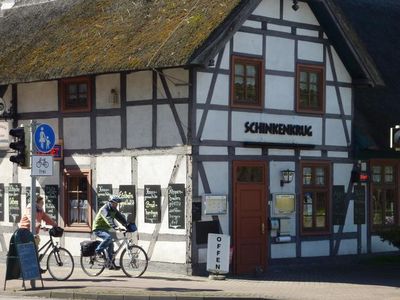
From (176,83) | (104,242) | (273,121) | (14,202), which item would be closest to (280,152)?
(273,121)

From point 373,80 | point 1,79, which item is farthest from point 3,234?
point 373,80

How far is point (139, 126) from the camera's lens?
23.6 m

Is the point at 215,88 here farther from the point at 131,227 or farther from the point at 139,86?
the point at 131,227

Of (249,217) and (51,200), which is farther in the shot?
(51,200)

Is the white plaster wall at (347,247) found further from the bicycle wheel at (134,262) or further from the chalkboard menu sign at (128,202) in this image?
the bicycle wheel at (134,262)

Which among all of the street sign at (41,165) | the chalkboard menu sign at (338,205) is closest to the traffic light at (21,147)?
the street sign at (41,165)

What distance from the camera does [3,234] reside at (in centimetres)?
2677

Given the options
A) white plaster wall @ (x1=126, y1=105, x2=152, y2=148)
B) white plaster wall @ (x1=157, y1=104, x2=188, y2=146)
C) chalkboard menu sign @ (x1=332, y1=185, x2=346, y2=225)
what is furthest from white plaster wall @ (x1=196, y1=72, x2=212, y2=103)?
chalkboard menu sign @ (x1=332, y1=185, x2=346, y2=225)

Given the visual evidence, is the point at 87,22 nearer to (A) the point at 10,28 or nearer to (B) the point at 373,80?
(A) the point at 10,28

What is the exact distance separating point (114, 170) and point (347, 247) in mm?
6761

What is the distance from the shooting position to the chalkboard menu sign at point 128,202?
23719mm

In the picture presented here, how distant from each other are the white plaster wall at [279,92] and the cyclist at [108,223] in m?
4.67

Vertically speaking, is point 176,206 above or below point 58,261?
above

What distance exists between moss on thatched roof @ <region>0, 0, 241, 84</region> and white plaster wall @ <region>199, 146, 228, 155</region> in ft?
7.22
